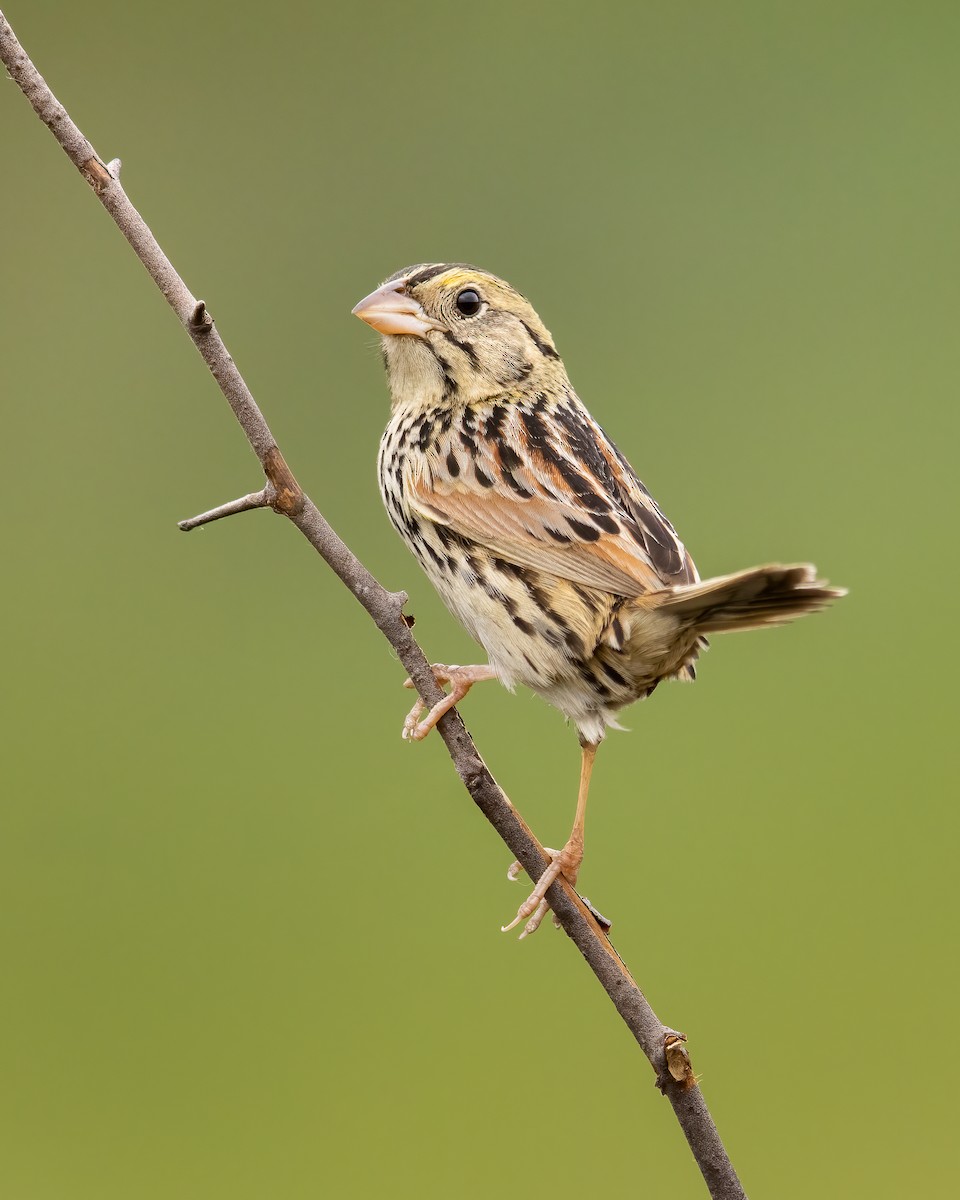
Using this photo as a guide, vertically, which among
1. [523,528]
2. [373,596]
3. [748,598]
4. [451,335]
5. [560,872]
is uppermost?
[451,335]

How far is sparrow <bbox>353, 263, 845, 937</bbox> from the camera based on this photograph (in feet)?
7.64

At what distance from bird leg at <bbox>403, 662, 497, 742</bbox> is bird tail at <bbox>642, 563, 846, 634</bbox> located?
32 centimetres

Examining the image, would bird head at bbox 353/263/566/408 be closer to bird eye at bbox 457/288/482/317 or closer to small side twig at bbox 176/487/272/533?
bird eye at bbox 457/288/482/317

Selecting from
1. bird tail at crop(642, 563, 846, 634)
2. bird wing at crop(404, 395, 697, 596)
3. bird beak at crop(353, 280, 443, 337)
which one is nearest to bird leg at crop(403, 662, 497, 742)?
bird wing at crop(404, 395, 697, 596)

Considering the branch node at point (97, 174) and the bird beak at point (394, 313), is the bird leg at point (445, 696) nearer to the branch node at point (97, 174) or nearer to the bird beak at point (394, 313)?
the bird beak at point (394, 313)

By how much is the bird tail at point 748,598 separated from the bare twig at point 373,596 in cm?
45

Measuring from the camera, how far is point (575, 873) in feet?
7.89

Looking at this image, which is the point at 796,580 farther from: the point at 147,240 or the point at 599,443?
the point at 147,240

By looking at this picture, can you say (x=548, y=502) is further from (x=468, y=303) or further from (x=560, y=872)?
(x=560, y=872)

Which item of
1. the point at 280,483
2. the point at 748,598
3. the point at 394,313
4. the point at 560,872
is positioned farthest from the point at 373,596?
the point at 394,313

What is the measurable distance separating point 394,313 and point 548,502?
51 centimetres

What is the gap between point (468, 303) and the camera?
2.70 meters

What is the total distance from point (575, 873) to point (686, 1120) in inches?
28.4

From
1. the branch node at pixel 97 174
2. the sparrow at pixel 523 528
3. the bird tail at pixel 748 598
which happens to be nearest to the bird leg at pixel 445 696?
the sparrow at pixel 523 528
